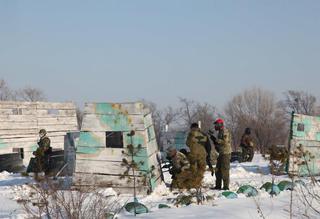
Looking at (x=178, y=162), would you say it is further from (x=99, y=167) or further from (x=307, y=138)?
(x=307, y=138)

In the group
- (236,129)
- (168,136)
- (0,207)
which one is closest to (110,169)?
(0,207)

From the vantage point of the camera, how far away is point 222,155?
11727mm

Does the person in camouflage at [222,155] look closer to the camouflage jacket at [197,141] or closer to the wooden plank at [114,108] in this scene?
the camouflage jacket at [197,141]

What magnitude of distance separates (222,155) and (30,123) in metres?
12.4

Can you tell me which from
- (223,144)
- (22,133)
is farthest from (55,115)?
(223,144)

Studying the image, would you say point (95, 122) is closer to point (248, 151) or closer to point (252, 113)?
point (248, 151)

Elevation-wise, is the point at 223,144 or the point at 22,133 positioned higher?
the point at 223,144

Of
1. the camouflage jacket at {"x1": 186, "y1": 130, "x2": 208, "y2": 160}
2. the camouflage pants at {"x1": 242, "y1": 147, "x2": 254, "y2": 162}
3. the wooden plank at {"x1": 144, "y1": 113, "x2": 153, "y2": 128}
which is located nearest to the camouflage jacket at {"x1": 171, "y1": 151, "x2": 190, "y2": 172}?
the camouflage jacket at {"x1": 186, "y1": 130, "x2": 208, "y2": 160}

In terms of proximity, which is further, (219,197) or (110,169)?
(110,169)

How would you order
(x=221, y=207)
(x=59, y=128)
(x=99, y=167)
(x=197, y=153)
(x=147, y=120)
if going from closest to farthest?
(x=221, y=207), (x=197, y=153), (x=99, y=167), (x=147, y=120), (x=59, y=128)

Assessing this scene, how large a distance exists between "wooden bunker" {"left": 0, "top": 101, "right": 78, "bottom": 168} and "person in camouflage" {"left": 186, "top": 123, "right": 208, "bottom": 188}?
1157cm

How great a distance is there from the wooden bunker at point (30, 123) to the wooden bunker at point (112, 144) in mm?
10469

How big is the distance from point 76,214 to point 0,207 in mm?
4030

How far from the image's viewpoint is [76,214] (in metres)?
6.22
